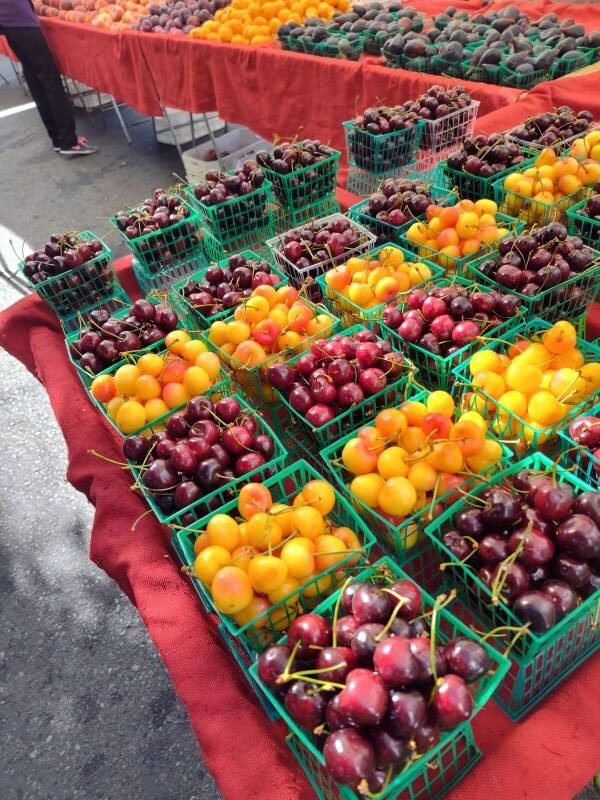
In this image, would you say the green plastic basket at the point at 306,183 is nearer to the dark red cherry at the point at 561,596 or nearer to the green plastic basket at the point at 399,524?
the green plastic basket at the point at 399,524

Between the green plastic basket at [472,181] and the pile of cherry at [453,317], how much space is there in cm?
82

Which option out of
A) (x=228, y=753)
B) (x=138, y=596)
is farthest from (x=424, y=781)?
(x=138, y=596)

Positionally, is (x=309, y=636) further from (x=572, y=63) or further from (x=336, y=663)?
(x=572, y=63)

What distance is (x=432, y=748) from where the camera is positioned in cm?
88

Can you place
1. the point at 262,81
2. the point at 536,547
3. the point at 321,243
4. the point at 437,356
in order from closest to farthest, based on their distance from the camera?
the point at 536,547 < the point at 437,356 < the point at 321,243 < the point at 262,81

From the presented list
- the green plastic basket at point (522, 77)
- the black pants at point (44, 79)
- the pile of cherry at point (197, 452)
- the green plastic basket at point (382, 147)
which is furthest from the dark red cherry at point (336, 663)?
the black pants at point (44, 79)

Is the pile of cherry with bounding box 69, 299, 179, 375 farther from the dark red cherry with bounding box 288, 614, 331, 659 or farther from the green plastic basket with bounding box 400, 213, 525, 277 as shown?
the dark red cherry with bounding box 288, 614, 331, 659

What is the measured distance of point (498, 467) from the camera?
4.42ft

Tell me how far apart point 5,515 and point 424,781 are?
8.04 ft

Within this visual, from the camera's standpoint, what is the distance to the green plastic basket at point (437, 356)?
65.2 inches

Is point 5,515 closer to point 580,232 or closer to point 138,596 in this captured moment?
point 138,596

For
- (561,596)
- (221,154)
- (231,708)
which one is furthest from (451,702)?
(221,154)

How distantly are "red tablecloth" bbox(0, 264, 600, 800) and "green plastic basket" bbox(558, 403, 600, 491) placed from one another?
1.30 ft

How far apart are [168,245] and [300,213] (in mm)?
641
